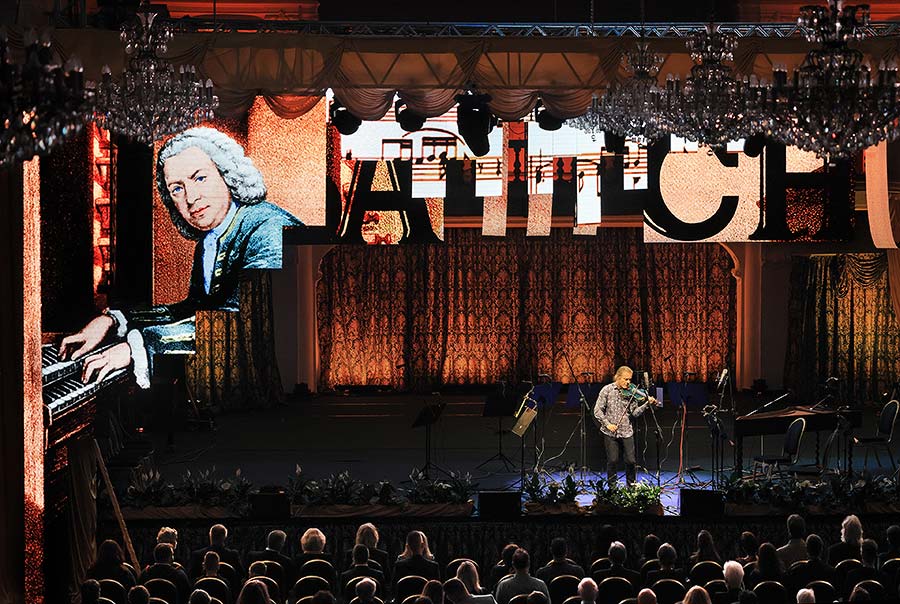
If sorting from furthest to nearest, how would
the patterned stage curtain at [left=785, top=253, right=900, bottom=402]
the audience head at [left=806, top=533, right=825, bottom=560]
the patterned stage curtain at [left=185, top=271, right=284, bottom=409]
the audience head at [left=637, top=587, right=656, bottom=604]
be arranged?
1. the patterned stage curtain at [left=785, top=253, right=900, bottom=402]
2. the patterned stage curtain at [left=185, top=271, right=284, bottom=409]
3. the audience head at [left=806, top=533, right=825, bottom=560]
4. the audience head at [left=637, top=587, right=656, bottom=604]

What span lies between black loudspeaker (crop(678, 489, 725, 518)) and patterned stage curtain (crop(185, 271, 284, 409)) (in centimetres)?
982

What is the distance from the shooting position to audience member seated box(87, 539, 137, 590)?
9977 millimetres

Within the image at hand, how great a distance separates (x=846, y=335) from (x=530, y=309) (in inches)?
224

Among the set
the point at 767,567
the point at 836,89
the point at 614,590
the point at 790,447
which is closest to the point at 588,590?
the point at 614,590

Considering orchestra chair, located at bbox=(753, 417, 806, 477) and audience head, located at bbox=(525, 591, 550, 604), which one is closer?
audience head, located at bbox=(525, 591, 550, 604)

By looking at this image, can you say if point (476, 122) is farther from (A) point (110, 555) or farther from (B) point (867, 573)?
(B) point (867, 573)

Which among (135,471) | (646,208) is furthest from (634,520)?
(135,471)

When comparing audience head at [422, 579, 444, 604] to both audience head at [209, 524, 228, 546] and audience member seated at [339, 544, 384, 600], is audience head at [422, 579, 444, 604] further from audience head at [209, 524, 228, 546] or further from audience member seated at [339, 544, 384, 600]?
audience head at [209, 524, 228, 546]

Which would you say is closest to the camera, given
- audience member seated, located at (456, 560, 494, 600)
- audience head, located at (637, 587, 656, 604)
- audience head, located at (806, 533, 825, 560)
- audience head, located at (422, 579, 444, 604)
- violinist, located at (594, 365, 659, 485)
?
audience head, located at (637, 587, 656, 604)

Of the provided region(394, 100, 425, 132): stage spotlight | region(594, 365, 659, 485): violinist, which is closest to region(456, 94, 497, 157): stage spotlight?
region(394, 100, 425, 132): stage spotlight

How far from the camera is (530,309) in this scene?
22688mm

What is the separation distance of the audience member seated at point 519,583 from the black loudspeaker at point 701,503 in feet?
12.1

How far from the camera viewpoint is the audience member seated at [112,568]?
9977 mm

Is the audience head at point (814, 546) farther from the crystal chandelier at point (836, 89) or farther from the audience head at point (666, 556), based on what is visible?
the crystal chandelier at point (836, 89)
